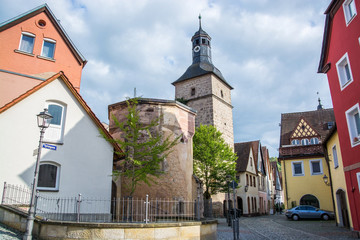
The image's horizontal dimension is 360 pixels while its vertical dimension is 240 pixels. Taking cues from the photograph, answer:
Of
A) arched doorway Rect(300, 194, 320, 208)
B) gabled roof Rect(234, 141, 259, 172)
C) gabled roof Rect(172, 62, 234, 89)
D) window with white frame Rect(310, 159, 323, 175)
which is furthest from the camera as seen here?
gabled roof Rect(172, 62, 234, 89)

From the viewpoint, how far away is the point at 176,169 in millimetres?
17141

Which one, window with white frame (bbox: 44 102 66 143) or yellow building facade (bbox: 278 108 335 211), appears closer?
window with white frame (bbox: 44 102 66 143)

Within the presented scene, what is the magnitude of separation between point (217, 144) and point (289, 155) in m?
7.48

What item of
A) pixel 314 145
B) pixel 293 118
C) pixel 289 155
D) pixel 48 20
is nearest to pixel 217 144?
pixel 289 155

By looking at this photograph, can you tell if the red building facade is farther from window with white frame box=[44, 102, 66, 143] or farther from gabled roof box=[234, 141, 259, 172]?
gabled roof box=[234, 141, 259, 172]

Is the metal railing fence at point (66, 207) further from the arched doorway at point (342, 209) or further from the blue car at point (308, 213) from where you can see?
the blue car at point (308, 213)

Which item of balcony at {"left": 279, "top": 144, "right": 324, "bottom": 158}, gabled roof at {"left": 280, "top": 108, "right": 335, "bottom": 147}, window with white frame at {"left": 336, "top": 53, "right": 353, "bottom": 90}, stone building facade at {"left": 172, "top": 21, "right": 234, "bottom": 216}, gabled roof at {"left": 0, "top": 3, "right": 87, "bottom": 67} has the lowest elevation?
balcony at {"left": 279, "top": 144, "right": 324, "bottom": 158}

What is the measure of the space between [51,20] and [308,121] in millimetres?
25431

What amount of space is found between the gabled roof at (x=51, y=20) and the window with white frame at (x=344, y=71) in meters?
14.3

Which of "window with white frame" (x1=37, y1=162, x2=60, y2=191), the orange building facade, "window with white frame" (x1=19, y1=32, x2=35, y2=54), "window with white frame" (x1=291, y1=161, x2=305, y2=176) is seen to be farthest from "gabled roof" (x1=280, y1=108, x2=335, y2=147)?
"window with white frame" (x1=19, y1=32, x2=35, y2=54)

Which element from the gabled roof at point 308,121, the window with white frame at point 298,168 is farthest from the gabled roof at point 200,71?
the window with white frame at point 298,168

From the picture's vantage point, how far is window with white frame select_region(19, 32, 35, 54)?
51.9ft

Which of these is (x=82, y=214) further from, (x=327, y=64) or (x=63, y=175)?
(x=327, y=64)

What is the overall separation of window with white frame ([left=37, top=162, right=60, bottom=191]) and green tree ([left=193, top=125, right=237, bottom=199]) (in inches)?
574
